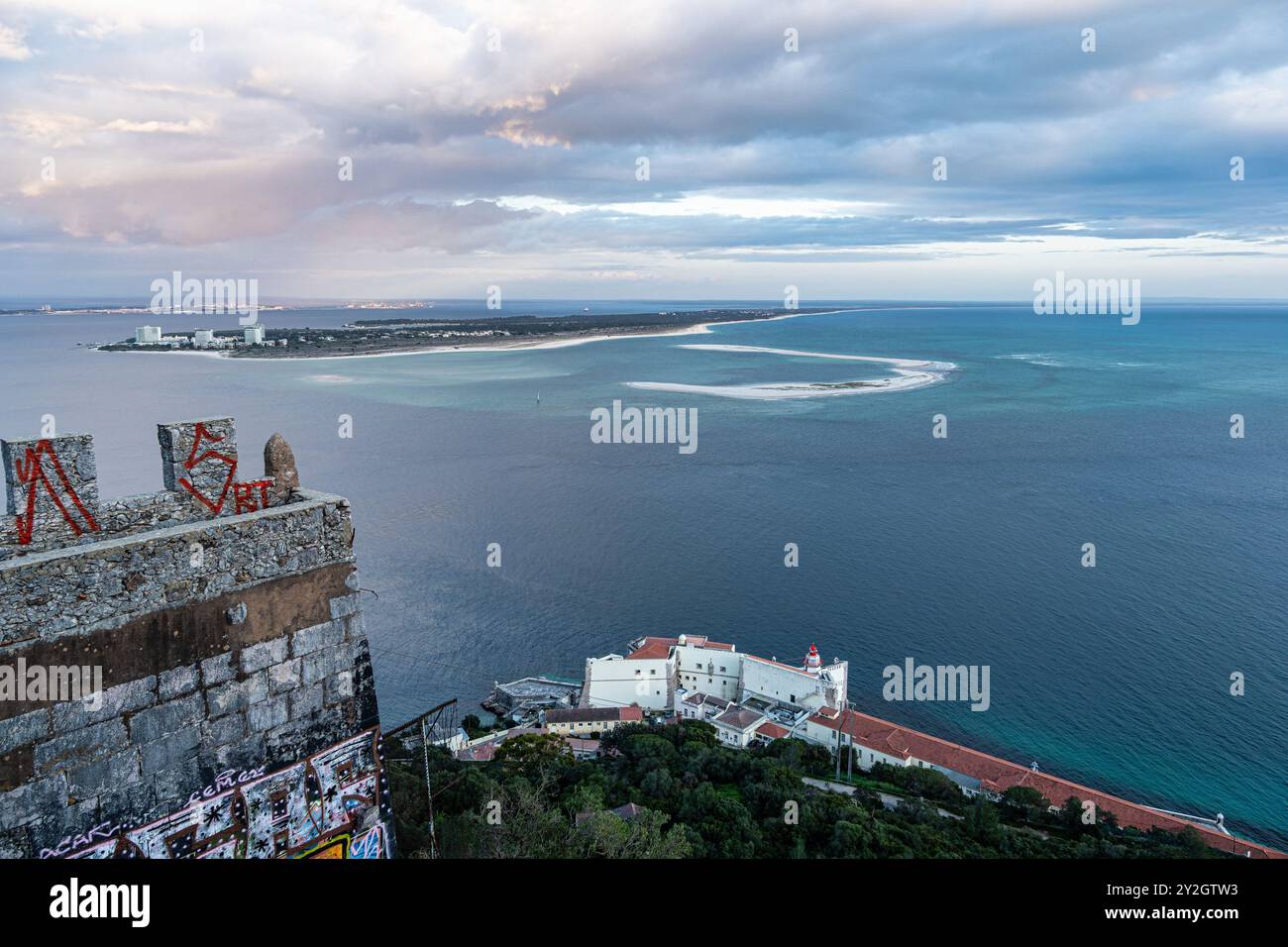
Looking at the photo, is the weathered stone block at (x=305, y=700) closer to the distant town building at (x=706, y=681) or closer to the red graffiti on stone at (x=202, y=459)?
the red graffiti on stone at (x=202, y=459)

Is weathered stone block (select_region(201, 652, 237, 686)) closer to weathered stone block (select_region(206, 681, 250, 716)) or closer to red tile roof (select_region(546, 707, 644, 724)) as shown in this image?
weathered stone block (select_region(206, 681, 250, 716))

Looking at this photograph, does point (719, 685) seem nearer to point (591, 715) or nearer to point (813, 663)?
point (813, 663)

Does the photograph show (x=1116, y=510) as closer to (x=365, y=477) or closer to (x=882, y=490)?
(x=882, y=490)

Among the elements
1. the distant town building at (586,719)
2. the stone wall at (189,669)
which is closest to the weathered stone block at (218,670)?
the stone wall at (189,669)

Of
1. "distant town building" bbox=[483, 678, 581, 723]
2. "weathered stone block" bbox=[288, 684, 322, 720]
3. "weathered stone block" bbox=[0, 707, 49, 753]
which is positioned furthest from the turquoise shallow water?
"weathered stone block" bbox=[0, 707, 49, 753]
